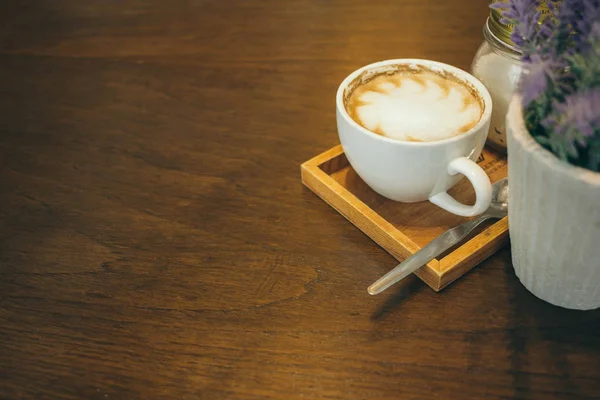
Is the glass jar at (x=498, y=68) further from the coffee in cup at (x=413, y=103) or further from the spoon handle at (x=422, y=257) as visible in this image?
the spoon handle at (x=422, y=257)

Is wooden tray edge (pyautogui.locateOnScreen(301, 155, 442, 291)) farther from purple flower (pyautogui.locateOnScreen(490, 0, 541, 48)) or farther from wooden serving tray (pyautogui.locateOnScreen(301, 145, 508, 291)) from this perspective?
purple flower (pyautogui.locateOnScreen(490, 0, 541, 48))

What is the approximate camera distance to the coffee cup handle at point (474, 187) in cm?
59

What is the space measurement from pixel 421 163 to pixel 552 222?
0.48ft

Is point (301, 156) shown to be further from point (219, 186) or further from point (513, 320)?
point (513, 320)

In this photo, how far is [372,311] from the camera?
58 centimetres

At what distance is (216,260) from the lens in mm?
635

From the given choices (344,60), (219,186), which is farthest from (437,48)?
(219,186)

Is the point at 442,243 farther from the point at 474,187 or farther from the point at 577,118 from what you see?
the point at 577,118

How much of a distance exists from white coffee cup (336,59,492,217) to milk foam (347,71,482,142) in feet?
0.06

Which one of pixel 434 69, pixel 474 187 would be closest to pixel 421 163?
pixel 474 187

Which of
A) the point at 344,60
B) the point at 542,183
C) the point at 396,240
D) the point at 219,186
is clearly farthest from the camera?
the point at 344,60

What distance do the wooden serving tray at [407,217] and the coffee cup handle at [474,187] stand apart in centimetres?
3

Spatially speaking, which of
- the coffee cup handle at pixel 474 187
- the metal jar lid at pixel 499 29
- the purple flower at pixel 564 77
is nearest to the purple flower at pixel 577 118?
the purple flower at pixel 564 77

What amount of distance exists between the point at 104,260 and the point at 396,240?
1.03ft
